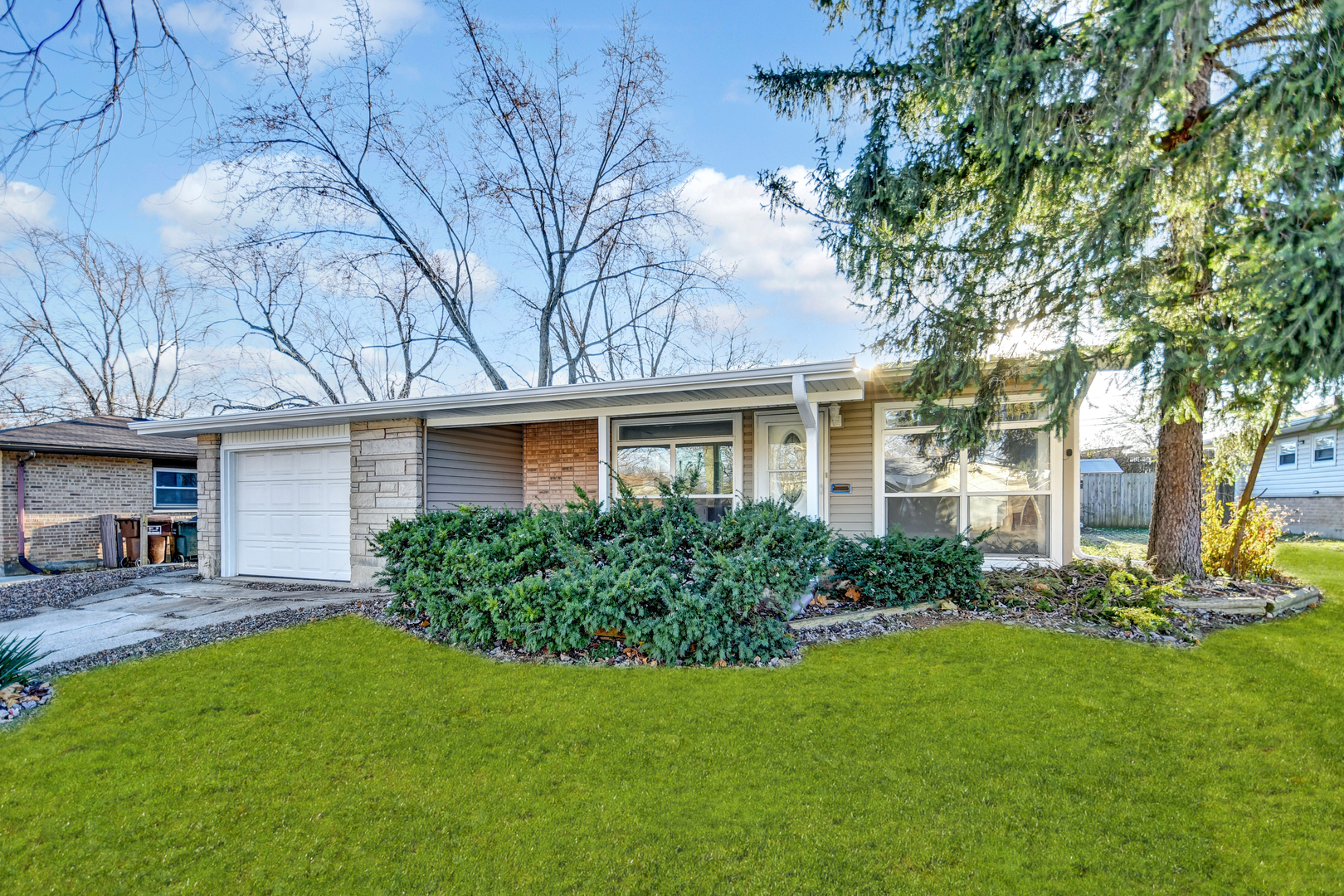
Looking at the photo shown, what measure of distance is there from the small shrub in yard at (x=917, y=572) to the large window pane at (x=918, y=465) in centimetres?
166

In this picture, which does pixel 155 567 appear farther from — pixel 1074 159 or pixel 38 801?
pixel 1074 159

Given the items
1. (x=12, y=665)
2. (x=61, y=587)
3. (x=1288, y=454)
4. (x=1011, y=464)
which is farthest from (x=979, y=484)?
(x=1288, y=454)

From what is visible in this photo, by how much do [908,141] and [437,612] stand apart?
7.52 metres

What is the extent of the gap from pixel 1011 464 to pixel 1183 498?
1.83 m

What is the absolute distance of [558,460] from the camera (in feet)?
33.9

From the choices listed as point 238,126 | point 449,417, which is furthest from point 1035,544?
point 238,126

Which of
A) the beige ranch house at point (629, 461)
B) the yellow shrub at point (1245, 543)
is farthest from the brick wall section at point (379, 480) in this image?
the yellow shrub at point (1245, 543)

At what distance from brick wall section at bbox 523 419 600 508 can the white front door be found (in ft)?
8.69

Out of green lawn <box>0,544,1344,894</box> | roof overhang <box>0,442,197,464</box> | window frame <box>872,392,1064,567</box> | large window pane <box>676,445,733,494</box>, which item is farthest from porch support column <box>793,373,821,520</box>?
roof overhang <box>0,442,197,464</box>

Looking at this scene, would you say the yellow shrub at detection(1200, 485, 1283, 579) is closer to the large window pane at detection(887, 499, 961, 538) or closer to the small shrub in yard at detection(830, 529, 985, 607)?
the large window pane at detection(887, 499, 961, 538)

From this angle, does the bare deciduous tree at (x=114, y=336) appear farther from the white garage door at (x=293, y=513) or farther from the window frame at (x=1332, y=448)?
the window frame at (x=1332, y=448)

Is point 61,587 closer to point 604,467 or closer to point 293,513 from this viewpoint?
point 293,513

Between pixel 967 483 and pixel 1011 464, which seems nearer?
pixel 1011 464

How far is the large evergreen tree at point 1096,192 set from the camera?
4.55m
